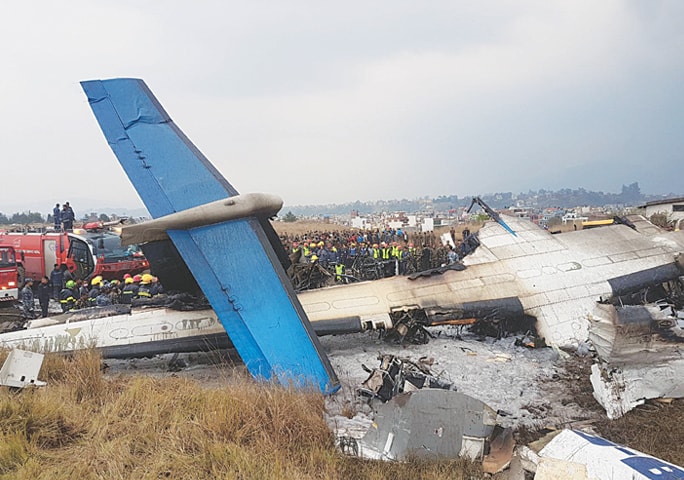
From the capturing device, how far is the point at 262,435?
14.1ft

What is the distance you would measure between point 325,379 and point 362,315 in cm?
202

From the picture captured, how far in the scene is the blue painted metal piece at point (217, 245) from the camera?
18.7 feet

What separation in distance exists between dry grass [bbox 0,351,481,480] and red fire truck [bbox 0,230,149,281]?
12.0 meters

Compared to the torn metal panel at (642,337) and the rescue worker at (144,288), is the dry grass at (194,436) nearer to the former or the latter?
the torn metal panel at (642,337)

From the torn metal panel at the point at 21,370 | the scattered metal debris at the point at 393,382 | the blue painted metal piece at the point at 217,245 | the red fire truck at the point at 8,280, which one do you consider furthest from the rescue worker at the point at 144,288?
the scattered metal debris at the point at 393,382

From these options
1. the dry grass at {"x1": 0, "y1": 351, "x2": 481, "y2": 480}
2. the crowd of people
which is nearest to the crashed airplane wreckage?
the dry grass at {"x1": 0, "y1": 351, "x2": 481, "y2": 480}

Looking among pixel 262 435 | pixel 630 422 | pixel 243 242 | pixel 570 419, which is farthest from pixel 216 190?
pixel 630 422

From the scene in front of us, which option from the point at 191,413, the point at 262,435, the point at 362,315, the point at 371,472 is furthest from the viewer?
the point at 362,315

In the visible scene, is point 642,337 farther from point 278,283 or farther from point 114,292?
point 114,292

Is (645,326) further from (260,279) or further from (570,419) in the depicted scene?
(260,279)

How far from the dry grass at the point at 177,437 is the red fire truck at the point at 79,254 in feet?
39.5

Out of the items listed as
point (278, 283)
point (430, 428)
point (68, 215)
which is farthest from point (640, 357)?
point (68, 215)

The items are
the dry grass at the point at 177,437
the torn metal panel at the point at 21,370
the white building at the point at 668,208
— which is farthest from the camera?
the white building at the point at 668,208

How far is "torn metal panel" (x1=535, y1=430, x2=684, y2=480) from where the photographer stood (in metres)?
3.12
